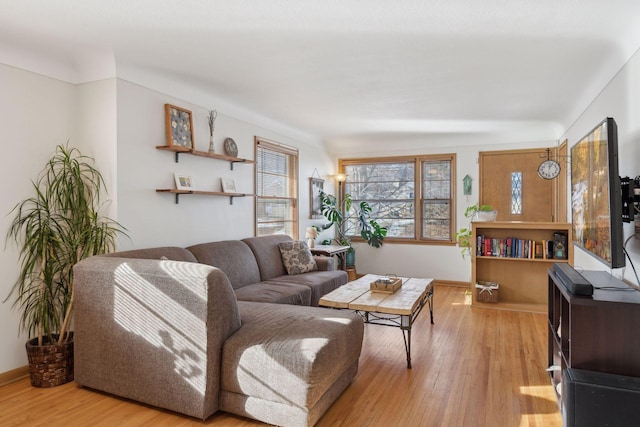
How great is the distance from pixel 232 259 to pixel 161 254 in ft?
Answer: 2.69

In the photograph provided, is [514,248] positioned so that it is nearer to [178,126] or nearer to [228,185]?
[228,185]

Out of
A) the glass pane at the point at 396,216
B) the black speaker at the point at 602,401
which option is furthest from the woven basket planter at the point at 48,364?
the glass pane at the point at 396,216

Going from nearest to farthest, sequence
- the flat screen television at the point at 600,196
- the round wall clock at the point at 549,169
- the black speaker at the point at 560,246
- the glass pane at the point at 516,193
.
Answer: the flat screen television at the point at 600,196
the black speaker at the point at 560,246
the round wall clock at the point at 549,169
the glass pane at the point at 516,193

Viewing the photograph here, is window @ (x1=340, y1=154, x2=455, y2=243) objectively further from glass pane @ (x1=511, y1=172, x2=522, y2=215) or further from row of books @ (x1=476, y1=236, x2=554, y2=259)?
row of books @ (x1=476, y1=236, x2=554, y2=259)

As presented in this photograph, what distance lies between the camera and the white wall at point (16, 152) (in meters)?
2.70

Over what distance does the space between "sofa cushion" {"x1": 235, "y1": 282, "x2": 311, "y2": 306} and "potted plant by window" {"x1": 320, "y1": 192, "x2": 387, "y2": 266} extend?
96.2 inches

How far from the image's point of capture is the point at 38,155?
2.90m

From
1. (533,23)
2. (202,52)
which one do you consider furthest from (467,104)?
(202,52)

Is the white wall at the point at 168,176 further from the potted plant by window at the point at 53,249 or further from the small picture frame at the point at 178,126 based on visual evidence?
the potted plant by window at the point at 53,249

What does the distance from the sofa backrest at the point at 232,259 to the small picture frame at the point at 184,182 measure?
0.55 meters

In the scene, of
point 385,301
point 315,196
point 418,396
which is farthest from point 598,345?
point 315,196

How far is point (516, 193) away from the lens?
18.9 feet

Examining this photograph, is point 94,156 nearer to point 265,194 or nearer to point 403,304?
point 265,194

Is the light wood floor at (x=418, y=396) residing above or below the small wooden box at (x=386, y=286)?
below
